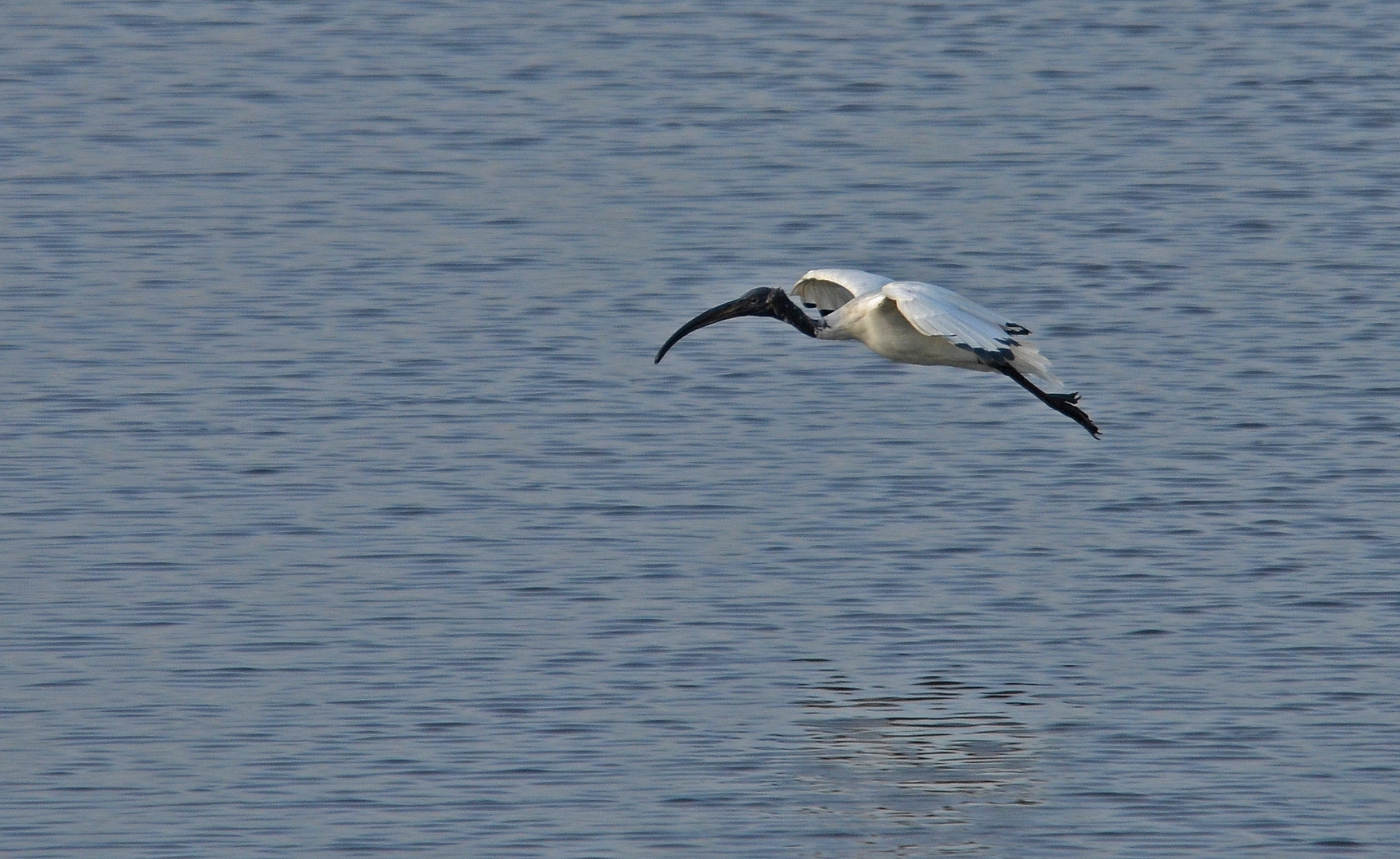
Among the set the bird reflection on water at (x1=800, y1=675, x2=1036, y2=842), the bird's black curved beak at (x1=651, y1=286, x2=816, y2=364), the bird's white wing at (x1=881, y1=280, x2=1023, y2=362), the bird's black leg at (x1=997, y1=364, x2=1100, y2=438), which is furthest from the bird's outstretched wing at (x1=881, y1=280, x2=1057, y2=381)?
the bird reflection on water at (x1=800, y1=675, x2=1036, y2=842)

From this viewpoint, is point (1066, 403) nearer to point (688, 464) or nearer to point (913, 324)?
point (913, 324)

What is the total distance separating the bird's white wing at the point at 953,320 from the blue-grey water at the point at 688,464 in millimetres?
1652

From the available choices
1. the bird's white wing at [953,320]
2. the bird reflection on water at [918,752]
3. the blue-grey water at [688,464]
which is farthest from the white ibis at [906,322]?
the bird reflection on water at [918,752]

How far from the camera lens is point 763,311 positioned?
1528cm

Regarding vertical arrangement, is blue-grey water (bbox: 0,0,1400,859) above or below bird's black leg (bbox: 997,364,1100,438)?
below

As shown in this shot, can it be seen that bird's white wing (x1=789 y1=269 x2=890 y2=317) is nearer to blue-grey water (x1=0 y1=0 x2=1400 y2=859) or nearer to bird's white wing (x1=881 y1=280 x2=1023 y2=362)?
bird's white wing (x1=881 y1=280 x2=1023 y2=362)

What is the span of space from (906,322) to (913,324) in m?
1.16

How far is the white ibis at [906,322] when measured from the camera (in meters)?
13.1

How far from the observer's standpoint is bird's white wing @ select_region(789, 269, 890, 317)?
48.0 ft

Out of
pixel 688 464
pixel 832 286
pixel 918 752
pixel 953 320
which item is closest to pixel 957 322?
pixel 953 320

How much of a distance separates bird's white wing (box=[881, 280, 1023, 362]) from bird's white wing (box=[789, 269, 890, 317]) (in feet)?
2.99

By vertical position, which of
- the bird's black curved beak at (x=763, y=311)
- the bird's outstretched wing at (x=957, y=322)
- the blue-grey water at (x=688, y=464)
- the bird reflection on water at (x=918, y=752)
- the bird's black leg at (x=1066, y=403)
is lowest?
the bird reflection on water at (x=918, y=752)

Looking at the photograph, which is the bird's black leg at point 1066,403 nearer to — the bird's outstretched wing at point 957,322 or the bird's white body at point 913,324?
the bird's white body at point 913,324

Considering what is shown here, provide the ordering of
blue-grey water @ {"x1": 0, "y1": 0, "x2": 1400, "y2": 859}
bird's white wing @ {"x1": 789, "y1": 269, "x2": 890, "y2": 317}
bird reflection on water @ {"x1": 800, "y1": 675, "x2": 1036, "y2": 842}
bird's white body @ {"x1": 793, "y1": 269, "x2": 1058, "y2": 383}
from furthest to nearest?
1. bird's white wing @ {"x1": 789, "y1": 269, "x2": 890, "y2": 317}
2. bird's white body @ {"x1": 793, "y1": 269, "x2": 1058, "y2": 383}
3. blue-grey water @ {"x1": 0, "y1": 0, "x2": 1400, "y2": 859}
4. bird reflection on water @ {"x1": 800, "y1": 675, "x2": 1036, "y2": 842}
